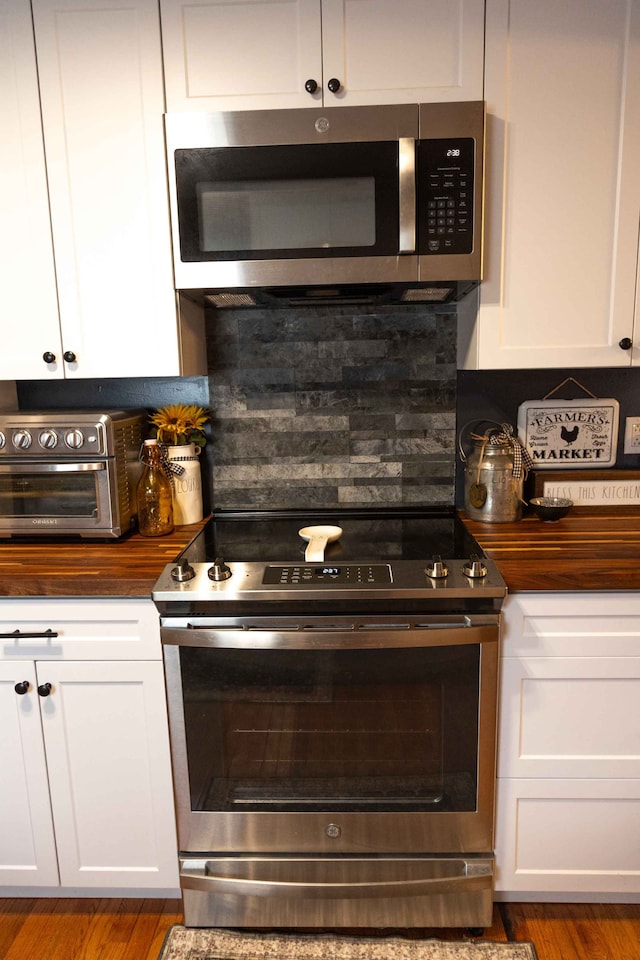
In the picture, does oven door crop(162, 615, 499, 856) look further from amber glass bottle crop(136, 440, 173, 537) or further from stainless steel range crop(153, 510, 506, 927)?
amber glass bottle crop(136, 440, 173, 537)

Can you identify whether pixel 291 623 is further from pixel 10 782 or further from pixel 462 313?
pixel 462 313

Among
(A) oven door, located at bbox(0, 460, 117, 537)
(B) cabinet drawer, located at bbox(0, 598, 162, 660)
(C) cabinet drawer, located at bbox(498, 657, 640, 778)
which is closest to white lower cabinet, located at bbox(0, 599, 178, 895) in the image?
(B) cabinet drawer, located at bbox(0, 598, 162, 660)

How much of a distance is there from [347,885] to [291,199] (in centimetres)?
170

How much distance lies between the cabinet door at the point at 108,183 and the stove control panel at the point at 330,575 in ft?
2.12

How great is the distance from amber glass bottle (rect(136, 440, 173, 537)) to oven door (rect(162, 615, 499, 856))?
1.35ft

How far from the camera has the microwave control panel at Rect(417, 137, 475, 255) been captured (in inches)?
59.0

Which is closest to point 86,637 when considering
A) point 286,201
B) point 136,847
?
point 136,847

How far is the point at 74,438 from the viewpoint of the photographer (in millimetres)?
1658

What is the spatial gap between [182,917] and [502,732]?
3.22 feet

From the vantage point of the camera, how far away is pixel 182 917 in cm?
162

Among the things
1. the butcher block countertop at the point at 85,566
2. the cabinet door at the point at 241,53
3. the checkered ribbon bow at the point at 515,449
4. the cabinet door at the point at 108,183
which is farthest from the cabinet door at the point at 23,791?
the cabinet door at the point at 241,53

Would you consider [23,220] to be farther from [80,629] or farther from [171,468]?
[80,629]

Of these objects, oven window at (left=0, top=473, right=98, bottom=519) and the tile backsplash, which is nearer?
oven window at (left=0, top=473, right=98, bottom=519)

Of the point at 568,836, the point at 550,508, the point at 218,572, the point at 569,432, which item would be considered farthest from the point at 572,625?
the point at 218,572
